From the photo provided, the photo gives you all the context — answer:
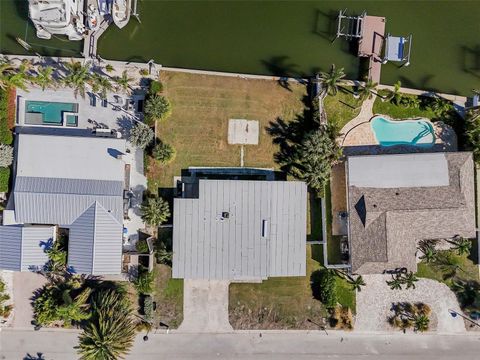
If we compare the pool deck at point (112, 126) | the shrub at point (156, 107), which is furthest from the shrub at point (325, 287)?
the shrub at point (156, 107)

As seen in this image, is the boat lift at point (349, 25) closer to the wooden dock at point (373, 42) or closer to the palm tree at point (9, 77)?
the wooden dock at point (373, 42)

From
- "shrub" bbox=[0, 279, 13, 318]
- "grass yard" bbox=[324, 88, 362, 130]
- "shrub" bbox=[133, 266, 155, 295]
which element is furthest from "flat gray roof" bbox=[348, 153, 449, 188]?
"shrub" bbox=[0, 279, 13, 318]

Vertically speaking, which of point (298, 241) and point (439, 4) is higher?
point (439, 4)

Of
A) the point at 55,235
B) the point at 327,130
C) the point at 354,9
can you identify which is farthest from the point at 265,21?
the point at 55,235

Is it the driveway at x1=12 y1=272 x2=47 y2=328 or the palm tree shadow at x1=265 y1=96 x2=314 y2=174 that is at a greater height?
the palm tree shadow at x1=265 y1=96 x2=314 y2=174

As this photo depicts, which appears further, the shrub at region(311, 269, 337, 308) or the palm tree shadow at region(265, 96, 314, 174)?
the palm tree shadow at region(265, 96, 314, 174)

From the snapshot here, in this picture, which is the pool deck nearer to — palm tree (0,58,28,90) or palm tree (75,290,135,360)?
palm tree (0,58,28,90)

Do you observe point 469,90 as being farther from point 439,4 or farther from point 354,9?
point 354,9
